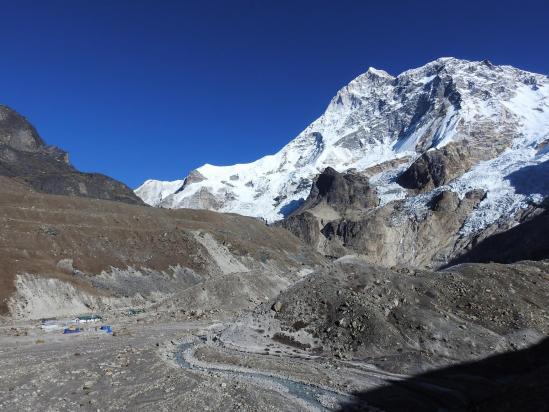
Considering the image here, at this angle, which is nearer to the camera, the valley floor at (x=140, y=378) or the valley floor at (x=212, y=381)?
the valley floor at (x=140, y=378)

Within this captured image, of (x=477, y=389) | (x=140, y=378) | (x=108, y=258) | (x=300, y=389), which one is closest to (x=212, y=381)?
(x=140, y=378)

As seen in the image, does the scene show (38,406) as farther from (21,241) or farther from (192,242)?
(192,242)

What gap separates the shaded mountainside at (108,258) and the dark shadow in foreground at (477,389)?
52.8 metres

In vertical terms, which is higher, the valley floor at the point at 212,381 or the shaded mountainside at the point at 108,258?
the shaded mountainside at the point at 108,258

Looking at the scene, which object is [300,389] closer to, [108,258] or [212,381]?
[212,381]

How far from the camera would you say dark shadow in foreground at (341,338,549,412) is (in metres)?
31.5

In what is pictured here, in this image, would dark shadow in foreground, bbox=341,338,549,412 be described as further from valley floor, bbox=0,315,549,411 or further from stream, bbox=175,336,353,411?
stream, bbox=175,336,353,411

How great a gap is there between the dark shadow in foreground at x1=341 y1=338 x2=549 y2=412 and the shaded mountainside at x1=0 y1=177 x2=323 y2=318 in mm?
52840

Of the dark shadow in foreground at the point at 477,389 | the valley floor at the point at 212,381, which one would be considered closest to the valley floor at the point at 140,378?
the valley floor at the point at 212,381

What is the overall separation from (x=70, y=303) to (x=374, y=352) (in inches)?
2301

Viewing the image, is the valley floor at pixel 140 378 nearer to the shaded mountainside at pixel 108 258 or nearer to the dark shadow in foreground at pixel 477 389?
the dark shadow in foreground at pixel 477 389

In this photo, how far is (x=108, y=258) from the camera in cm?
11575

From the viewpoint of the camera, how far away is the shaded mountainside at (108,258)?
9075 cm

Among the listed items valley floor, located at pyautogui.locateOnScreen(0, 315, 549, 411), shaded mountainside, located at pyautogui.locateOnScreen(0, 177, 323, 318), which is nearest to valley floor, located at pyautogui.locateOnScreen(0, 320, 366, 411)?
valley floor, located at pyautogui.locateOnScreen(0, 315, 549, 411)
